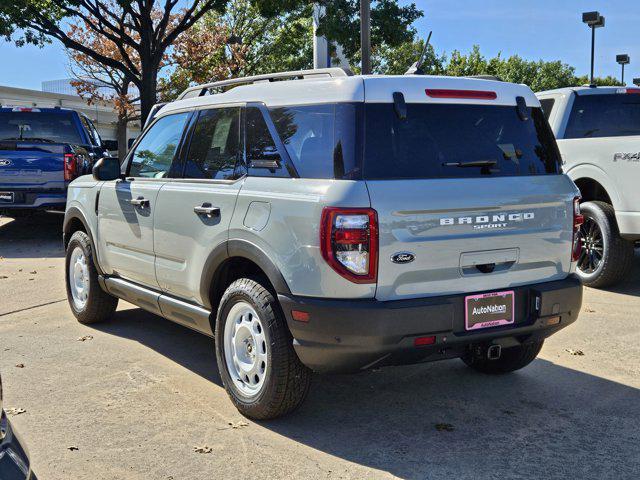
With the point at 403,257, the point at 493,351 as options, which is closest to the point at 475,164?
the point at 403,257

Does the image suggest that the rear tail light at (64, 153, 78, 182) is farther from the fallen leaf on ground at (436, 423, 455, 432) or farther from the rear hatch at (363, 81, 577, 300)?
the fallen leaf on ground at (436, 423, 455, 432)

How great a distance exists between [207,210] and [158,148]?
49.2 inches

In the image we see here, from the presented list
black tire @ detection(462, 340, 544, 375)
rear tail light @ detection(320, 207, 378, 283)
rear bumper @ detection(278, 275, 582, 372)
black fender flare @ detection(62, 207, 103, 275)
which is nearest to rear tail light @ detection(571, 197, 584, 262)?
rear bumper @ detection(278, 275, 582, 372)

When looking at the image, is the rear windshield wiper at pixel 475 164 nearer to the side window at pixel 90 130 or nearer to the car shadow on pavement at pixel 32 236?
the car shadow on pavement at pixel 32 236

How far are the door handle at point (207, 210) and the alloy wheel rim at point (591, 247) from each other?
492 cm

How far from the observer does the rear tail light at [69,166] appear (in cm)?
1149

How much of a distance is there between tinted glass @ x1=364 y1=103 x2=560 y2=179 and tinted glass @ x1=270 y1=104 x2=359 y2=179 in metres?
0.09

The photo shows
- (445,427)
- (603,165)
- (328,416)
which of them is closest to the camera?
(445,427)

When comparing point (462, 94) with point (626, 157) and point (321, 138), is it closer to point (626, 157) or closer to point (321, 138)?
point (321, 138)

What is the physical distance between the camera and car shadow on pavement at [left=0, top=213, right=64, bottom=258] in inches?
449

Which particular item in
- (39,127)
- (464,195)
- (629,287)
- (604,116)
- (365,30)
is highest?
(365,30)

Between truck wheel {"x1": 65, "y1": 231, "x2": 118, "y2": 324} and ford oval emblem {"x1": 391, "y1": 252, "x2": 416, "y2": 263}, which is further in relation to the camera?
truck wheel {"x1": 65, "y1": 231, "x2": 118, "y2": 324}

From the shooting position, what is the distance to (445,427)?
4.20 metres

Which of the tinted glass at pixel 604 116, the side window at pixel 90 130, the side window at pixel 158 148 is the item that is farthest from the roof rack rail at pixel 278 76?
the side window at pixel 90 130
